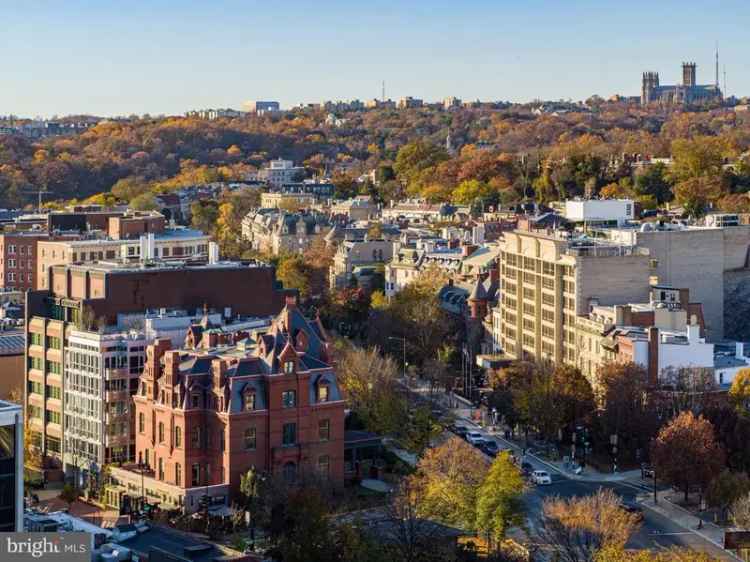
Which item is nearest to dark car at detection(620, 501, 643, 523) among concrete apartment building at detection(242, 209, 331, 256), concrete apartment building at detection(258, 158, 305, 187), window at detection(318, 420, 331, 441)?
window at detection(318, 420, 331, 441)

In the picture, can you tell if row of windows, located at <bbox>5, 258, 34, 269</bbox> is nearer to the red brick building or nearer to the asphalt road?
the red brick building

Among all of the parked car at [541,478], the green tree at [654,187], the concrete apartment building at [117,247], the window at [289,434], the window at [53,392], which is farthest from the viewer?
the green tree at [654,187]

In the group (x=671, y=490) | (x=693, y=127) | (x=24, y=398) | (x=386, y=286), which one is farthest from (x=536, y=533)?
(x=693, y=127)

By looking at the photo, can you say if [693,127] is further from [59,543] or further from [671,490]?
[59,543]

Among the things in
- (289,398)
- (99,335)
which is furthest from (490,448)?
(99,335)

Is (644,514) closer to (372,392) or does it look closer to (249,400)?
(249,400)

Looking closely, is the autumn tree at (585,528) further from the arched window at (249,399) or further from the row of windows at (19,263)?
the row of windows at (19,263)

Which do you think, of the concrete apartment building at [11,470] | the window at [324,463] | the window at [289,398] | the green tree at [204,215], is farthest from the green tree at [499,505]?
the green tree at [204,215]
